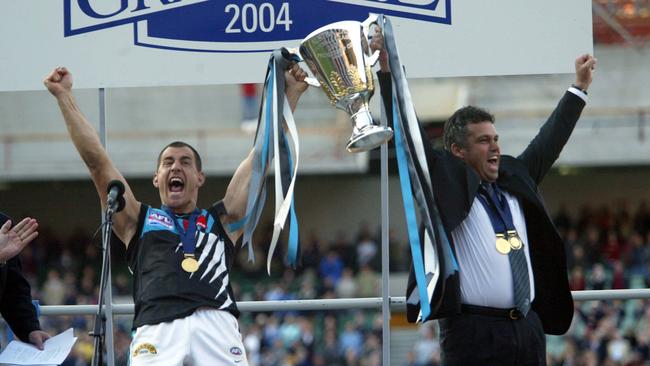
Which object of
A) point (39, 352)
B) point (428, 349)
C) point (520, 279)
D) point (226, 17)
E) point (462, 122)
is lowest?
point (428, 349)

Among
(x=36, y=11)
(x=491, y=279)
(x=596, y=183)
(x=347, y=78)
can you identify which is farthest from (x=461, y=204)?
(x=596, y=183)

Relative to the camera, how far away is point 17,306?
207 inches

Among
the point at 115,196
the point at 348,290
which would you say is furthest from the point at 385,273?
the point at 348,290

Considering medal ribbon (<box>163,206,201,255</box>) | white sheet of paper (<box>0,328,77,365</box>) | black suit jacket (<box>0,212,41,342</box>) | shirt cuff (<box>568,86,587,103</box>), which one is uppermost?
shirt cuff (<box>568,86,587,103</box>)

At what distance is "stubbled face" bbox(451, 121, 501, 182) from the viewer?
200 inches

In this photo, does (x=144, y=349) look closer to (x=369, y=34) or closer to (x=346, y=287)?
(x=369, y=34)

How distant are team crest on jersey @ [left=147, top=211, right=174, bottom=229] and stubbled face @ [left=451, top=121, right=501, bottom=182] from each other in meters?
1.26

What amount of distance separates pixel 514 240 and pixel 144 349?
1555 millimetres

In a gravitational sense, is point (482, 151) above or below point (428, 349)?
above

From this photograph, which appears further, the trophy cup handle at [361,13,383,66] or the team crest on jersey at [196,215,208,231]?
the team crest on jersey at [196,215,208,231]

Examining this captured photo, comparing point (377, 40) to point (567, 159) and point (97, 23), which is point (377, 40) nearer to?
point (97, 23)

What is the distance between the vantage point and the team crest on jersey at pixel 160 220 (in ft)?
16.6

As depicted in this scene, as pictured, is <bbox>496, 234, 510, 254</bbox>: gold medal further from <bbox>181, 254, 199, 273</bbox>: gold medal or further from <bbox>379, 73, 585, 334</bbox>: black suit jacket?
<bbox>181, 254, 199, 273</bbox>: gold medal

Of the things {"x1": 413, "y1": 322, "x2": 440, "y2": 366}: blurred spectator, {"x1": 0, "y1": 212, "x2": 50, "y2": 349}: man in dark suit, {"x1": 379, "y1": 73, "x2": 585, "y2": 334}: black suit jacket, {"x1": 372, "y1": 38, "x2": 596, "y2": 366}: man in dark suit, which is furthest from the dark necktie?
{"x1": 413, "y1": 322, "x2": 440, "y2": 366}: blurred spectator
